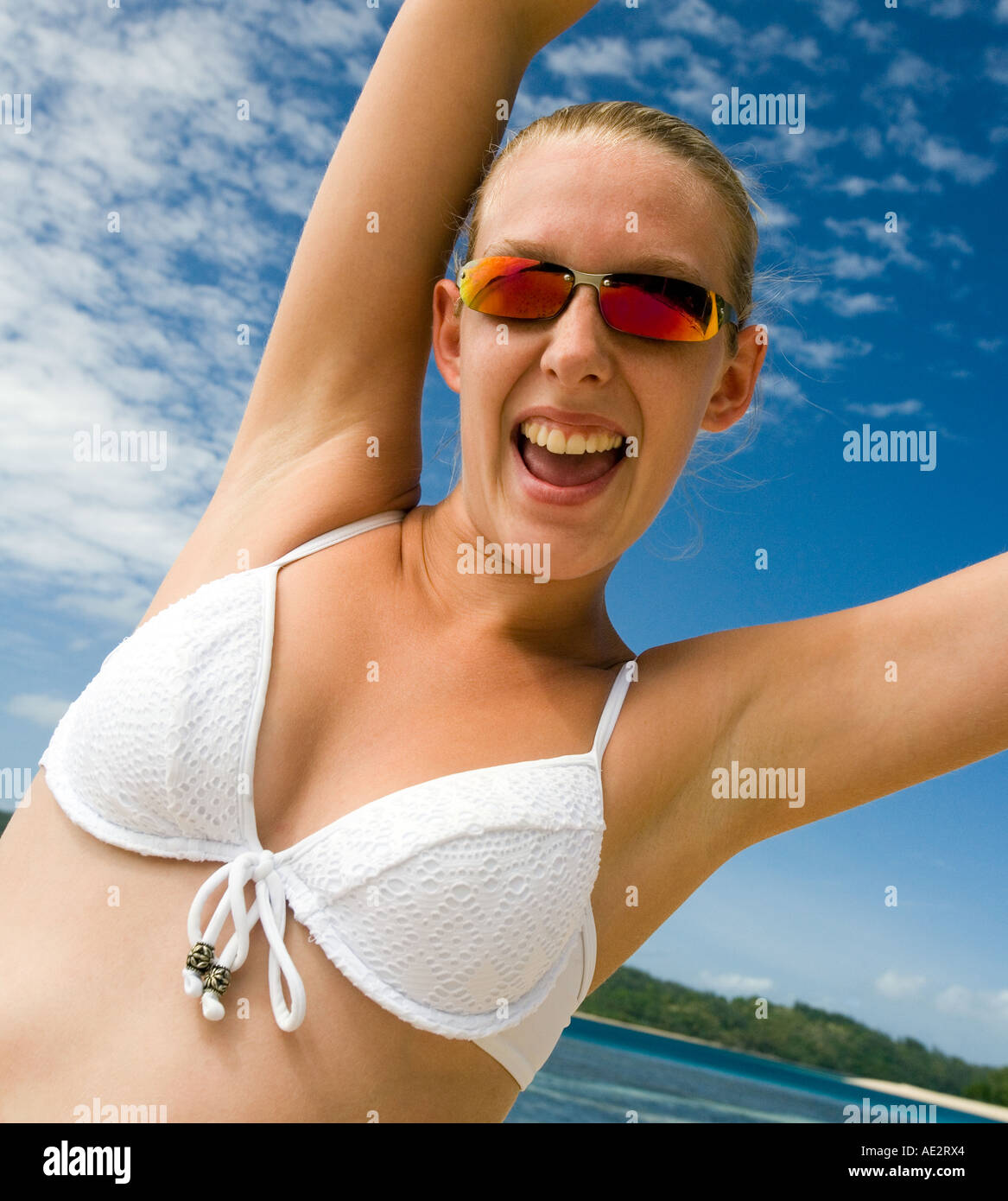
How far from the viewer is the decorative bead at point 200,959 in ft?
5.41

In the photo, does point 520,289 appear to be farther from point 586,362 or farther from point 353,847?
point 353,847

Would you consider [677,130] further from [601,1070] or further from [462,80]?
[601,1070]

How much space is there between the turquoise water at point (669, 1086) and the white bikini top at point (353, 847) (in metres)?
3.23

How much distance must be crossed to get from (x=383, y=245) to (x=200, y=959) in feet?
5.13

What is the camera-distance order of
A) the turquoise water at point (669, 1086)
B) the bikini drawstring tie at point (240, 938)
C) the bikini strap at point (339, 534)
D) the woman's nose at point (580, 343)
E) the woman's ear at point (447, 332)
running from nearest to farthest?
the bikini drawstring tie at point (240, 938), the woman's nose at point (580, 343), the bikini strap at point (339, 534), the woman's ear at point (447, 332), the turquoise water at point (669, 1086)

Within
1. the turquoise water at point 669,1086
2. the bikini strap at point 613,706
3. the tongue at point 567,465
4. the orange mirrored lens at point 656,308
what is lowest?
the turquoise water at point 669,1086

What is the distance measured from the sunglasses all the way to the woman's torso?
63cm

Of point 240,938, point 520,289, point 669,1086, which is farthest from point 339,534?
point 669,1086

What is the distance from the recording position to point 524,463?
2.01m

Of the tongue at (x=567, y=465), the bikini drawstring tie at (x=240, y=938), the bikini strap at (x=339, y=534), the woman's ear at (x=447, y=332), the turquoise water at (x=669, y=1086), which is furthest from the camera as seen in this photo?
the turquoise water at (x=669, y=1086)

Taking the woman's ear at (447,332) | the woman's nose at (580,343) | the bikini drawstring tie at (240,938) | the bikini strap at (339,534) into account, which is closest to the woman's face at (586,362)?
the woman's nose at (580,343)

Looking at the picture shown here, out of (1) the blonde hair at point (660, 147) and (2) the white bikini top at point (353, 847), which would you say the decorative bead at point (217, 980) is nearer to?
(2) the white bikini top at point (353, 847)

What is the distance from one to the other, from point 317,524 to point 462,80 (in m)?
1.07
